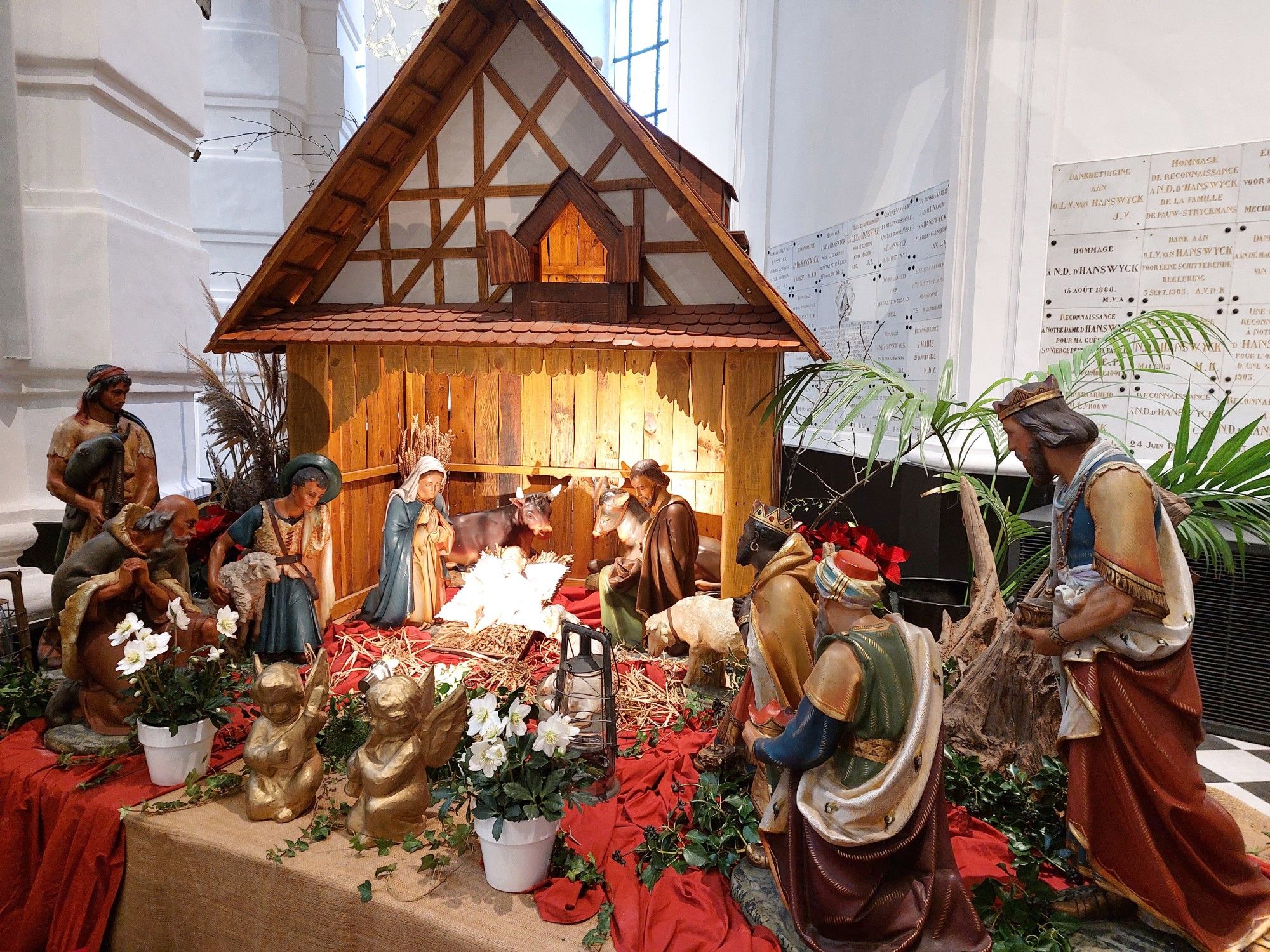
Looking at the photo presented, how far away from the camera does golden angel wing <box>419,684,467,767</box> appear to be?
312 centimetres

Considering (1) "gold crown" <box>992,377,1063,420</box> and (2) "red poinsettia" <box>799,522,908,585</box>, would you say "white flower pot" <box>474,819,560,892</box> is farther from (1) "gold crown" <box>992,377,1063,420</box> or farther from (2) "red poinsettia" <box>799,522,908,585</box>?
(1) "gold crown" <box>992,377,1063,420</box>

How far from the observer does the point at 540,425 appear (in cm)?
673

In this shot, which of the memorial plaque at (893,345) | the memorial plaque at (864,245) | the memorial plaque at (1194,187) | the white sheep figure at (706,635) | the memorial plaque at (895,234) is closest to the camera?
the white sheep figure at (706,635)

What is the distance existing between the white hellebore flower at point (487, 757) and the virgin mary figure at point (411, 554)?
291 centimetres

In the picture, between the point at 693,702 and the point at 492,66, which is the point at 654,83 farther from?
the point at 693,702

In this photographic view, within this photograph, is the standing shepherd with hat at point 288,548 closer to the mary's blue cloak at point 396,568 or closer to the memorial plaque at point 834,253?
the mary's blue cloak at point 396,568

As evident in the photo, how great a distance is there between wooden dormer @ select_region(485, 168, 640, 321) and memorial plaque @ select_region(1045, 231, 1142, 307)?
3.00 metres

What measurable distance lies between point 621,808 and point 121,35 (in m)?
6.24

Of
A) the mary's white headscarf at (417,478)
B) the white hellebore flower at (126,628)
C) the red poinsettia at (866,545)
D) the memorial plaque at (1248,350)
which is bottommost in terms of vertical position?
the white hellebore flower at (126,628)

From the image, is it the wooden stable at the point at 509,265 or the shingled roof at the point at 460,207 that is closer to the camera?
the shingled roof at the point at 460,207

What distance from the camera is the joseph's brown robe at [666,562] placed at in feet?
16.6

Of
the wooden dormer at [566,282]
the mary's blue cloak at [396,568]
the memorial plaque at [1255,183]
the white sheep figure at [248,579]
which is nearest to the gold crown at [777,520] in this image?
the wooden dormer at [566,282]

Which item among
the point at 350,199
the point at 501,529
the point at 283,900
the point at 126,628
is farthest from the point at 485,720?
the point at 350,199

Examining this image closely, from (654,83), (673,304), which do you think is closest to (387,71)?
(654,83)
